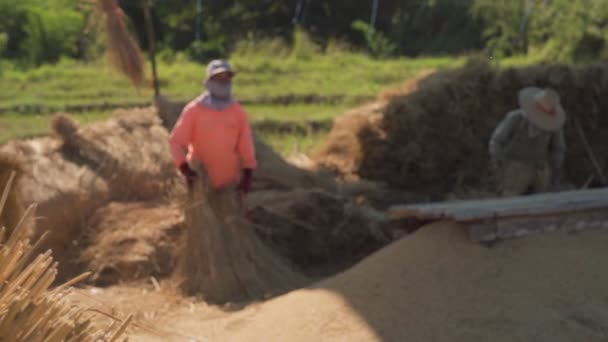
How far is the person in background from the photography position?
6836 millimetres

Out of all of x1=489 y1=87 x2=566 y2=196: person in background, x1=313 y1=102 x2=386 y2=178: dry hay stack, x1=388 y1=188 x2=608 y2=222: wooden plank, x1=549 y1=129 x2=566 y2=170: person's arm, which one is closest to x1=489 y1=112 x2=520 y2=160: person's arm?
x1=489 y1=87 x2=566 y2=196: person in background

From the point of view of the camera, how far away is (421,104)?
908cm

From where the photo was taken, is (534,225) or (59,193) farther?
(59,193)

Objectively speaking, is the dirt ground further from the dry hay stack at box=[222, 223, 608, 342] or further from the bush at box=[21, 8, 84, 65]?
the bush at box=[21, 8, 84, 65]

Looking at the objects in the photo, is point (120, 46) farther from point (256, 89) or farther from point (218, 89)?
point (256, 89)

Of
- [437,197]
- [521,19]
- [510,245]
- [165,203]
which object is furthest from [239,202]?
[521,19]

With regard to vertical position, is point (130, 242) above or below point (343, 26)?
above

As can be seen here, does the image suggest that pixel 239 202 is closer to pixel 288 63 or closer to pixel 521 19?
pixel 288 63

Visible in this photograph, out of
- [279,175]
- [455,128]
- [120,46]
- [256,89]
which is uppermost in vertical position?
[120,46]

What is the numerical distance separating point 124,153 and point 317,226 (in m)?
1.56

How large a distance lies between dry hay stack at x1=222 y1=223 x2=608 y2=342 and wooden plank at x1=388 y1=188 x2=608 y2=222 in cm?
12

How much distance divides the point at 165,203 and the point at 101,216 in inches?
18.9

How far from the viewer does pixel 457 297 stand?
4.46 meters

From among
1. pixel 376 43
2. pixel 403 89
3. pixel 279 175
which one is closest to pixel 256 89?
pixel 376 43
